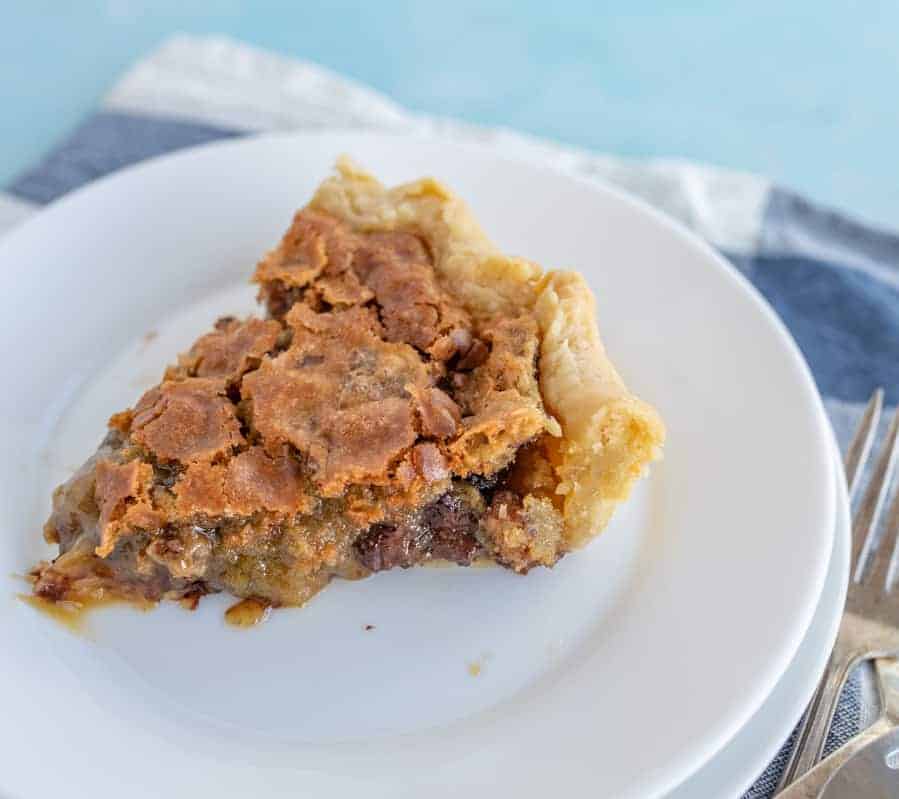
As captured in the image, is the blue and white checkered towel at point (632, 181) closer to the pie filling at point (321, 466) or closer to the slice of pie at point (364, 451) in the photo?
the slice of pie at point (364, 451)

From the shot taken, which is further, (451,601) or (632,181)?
(632,181)

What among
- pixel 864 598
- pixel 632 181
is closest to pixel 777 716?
pixel 864 598

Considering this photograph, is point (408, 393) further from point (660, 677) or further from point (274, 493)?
point (660, 677)

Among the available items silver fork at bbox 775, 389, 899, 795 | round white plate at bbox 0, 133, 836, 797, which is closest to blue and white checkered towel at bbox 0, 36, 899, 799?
silver fork at bbox 775, 389, 899, 795

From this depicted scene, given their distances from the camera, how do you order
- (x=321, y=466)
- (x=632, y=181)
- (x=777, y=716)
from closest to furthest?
(x=777, y=716)
(x=321, y=466)
(x=632, y=181)

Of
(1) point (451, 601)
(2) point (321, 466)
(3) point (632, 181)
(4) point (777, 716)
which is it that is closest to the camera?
(4) point (777, 716)

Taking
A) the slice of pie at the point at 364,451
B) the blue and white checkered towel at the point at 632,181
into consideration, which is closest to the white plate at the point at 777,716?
the slice of pie at the point at 364,451

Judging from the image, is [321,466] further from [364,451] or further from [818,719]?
[818,719]

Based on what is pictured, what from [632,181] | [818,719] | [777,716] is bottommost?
[818,719]
